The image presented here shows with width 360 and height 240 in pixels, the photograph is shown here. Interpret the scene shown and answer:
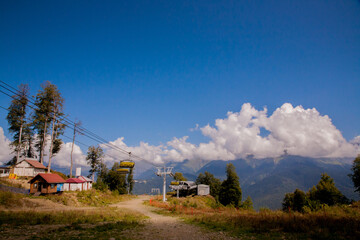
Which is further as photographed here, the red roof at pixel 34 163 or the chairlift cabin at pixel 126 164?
the red roof at pixel 34 163

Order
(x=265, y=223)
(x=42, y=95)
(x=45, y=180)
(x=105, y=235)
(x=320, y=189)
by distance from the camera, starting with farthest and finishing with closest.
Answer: (x=320, y=189) < (x=42, y=95) < (x=45, y=180) < (x=265, y=223) < (x=105, y=235)

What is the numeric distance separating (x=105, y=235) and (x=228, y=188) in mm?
61346

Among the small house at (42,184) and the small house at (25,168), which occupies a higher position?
the small house at (25,168)

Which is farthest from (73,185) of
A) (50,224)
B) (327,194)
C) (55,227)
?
(327,194)

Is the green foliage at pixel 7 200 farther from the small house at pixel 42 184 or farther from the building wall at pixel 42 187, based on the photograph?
the building wall at pixel 42 187

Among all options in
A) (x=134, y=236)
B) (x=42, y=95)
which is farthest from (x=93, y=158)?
(x=134, y=236)

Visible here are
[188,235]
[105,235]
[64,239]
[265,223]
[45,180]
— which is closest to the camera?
[64,239]

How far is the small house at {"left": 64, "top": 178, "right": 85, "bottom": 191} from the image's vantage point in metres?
41.0

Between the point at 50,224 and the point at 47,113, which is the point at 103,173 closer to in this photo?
the point at 47,113

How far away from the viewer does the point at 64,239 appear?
11.5m

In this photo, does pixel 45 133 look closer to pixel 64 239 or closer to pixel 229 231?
pixel 64 239

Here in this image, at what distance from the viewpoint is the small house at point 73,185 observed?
1616 inches

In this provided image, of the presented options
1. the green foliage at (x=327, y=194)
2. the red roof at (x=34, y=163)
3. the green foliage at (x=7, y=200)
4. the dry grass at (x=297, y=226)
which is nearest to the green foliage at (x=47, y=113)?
the red roof at (x=34, y=163)

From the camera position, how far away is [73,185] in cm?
4284
